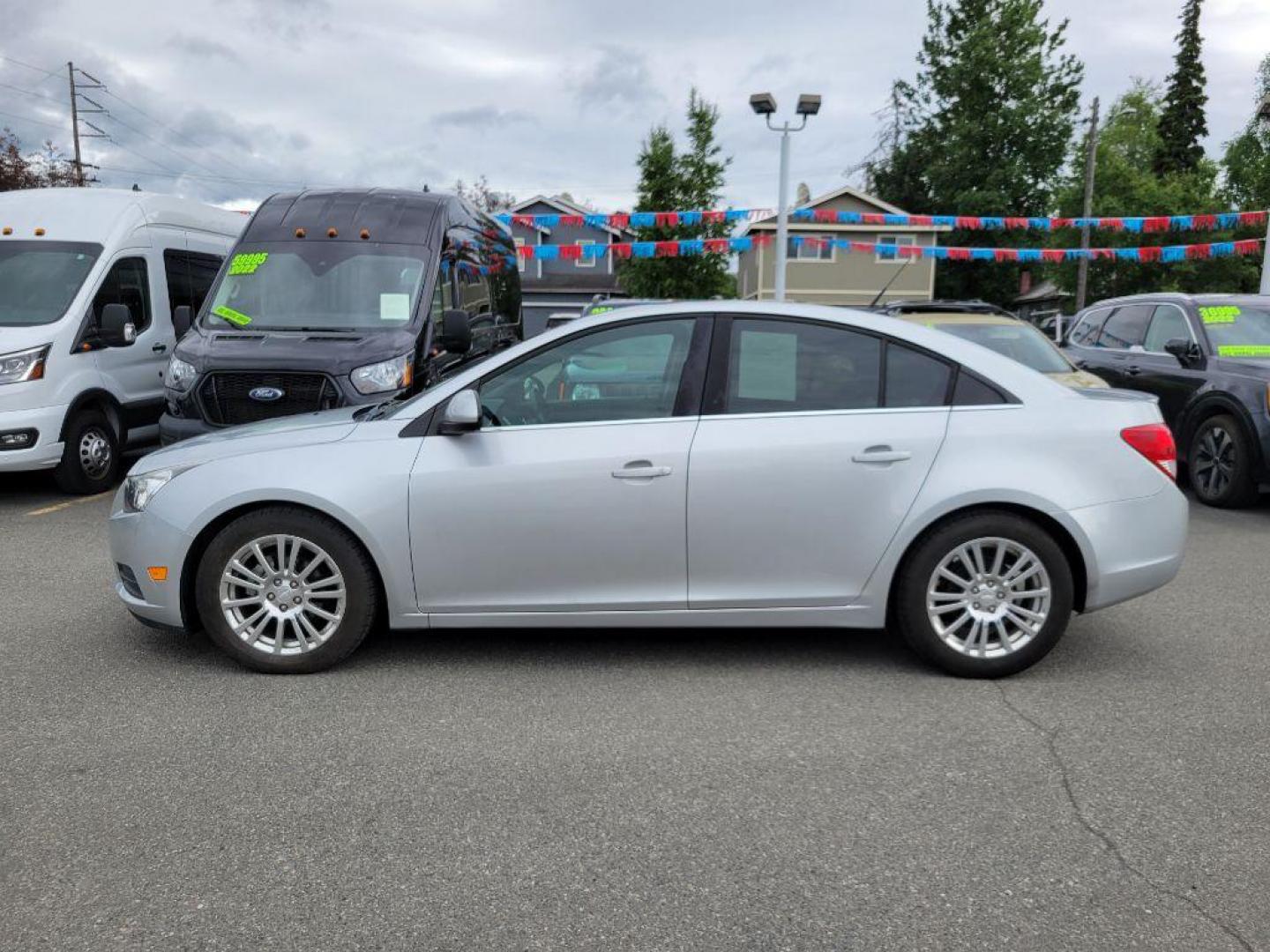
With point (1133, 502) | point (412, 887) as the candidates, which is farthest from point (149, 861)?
point (1133, 502)

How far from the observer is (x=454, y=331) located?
7723 millimetres

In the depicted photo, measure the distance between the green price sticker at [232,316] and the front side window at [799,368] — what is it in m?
5.20

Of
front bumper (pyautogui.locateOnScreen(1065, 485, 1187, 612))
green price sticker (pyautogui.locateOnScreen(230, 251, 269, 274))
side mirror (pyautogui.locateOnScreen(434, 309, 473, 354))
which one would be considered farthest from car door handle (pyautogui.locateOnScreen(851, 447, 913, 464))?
green price sticker (pyautogui.locateOnScreen(230, 251, 269, 274))

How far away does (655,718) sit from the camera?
12.4 feet

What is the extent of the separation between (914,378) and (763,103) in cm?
1468

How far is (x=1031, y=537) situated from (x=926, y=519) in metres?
0.43

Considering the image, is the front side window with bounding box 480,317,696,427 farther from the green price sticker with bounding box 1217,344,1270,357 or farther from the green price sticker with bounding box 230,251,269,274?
the green price sticker with bounding box 1217,344,1270,357

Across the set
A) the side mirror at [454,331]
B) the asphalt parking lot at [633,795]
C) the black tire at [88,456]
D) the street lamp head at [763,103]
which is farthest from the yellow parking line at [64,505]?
the street lamp head at [763,103]

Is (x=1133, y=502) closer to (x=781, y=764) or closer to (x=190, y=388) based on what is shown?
(x=781, y=764)

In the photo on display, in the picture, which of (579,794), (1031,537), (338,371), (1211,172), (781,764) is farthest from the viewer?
(1211,172)

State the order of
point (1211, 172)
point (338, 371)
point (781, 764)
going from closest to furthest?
point (781, 764) → point (338, 371) → point (1211, 172)

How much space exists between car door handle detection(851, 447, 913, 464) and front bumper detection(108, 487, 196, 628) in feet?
9.16

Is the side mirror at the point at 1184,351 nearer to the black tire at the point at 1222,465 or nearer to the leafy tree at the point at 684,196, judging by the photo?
the black tire at the point at 1222,465

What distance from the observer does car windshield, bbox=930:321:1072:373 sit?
8383 millimetres
